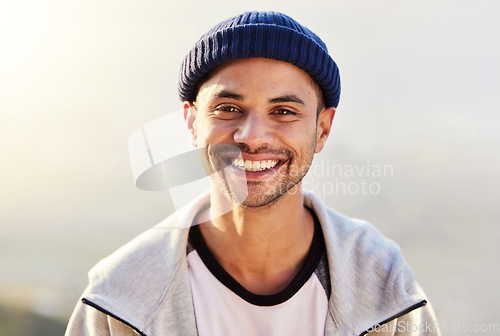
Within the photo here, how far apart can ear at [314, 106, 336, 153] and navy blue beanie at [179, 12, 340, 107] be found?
216 millimetres

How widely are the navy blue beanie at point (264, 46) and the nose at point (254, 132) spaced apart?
15.6 inches

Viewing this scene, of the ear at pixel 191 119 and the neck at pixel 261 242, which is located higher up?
the ear at pixel 191 119

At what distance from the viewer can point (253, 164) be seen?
3.28 meters

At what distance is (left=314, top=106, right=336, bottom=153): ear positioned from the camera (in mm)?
3676

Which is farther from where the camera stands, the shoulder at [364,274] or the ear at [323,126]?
the ear at [323,126]

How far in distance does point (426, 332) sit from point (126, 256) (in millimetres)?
2096

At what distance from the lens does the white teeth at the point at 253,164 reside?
10.7 ft

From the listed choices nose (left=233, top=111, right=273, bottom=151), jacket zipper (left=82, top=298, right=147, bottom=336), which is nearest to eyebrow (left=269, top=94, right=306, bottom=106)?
nose (left=233, top=111, right=273, bottom=151)

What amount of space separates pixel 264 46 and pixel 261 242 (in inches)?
52.0

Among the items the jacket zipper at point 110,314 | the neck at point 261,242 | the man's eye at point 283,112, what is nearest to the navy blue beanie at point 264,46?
the man's eye at point 283,112

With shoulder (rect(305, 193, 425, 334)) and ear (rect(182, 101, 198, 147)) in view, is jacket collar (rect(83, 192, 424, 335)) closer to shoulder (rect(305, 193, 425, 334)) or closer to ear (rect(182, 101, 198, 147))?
shoulder (rect(305, 193, 425, 334))

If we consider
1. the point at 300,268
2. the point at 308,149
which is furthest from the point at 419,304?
the point at 308,149

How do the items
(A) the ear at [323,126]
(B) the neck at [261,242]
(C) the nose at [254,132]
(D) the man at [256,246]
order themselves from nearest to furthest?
1. (C) the nose at [254,132]
2. (D) the man at [256,246]
3. (B) the neck at [261,242]
4. (A) the ear at [323,126]

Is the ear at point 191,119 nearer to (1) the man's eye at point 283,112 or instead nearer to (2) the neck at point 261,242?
(2) the neck at point 261,242
